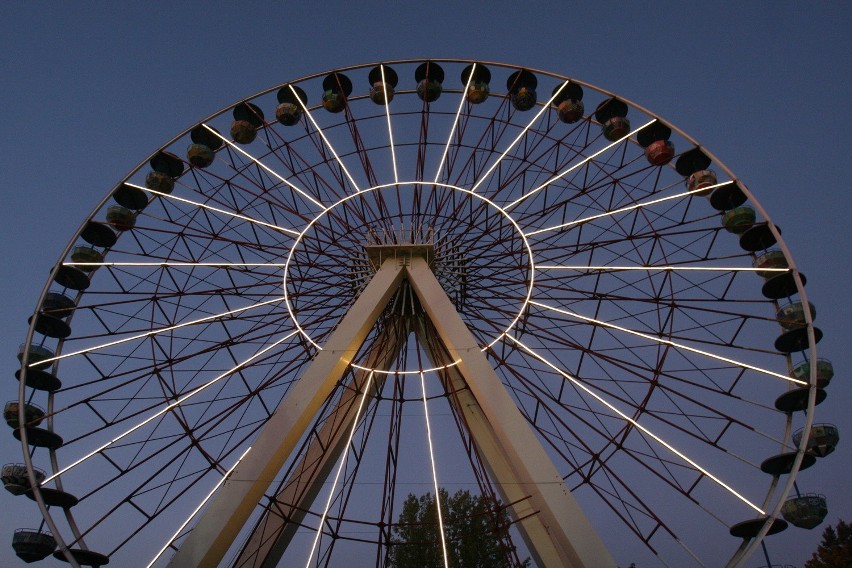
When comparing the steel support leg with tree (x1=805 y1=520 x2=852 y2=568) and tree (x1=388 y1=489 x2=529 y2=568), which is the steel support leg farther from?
tree (x1=805 y1=520 x2=852 y2=568)

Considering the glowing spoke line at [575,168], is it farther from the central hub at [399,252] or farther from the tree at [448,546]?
the tree at [448,546]

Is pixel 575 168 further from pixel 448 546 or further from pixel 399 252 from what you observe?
pixel 448 546

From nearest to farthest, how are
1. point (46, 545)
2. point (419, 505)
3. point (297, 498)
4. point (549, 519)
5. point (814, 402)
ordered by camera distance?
point (549, 519)
point (814, 402)
point (46, 545)
point (297, 498)
point (419, 505)

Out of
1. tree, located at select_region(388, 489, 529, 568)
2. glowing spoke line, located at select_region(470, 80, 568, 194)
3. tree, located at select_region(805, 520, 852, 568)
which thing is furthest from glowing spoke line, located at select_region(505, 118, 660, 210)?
tree, located at select_region(805, 520, 852, 568)

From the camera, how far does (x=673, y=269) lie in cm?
1598

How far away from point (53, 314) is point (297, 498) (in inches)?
270

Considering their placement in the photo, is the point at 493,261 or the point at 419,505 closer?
the point at 493,261

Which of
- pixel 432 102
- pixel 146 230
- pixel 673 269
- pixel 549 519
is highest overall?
pixel 432 102

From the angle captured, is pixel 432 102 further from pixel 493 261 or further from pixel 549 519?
pixel 549 519

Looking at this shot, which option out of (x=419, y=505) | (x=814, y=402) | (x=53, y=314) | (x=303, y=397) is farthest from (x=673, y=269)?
(x=419, y=505)

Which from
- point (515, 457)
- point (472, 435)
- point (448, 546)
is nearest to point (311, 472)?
point (472, 435)

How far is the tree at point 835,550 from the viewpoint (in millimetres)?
33281

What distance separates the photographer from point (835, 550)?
34.6 m

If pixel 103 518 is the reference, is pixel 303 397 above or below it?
above
